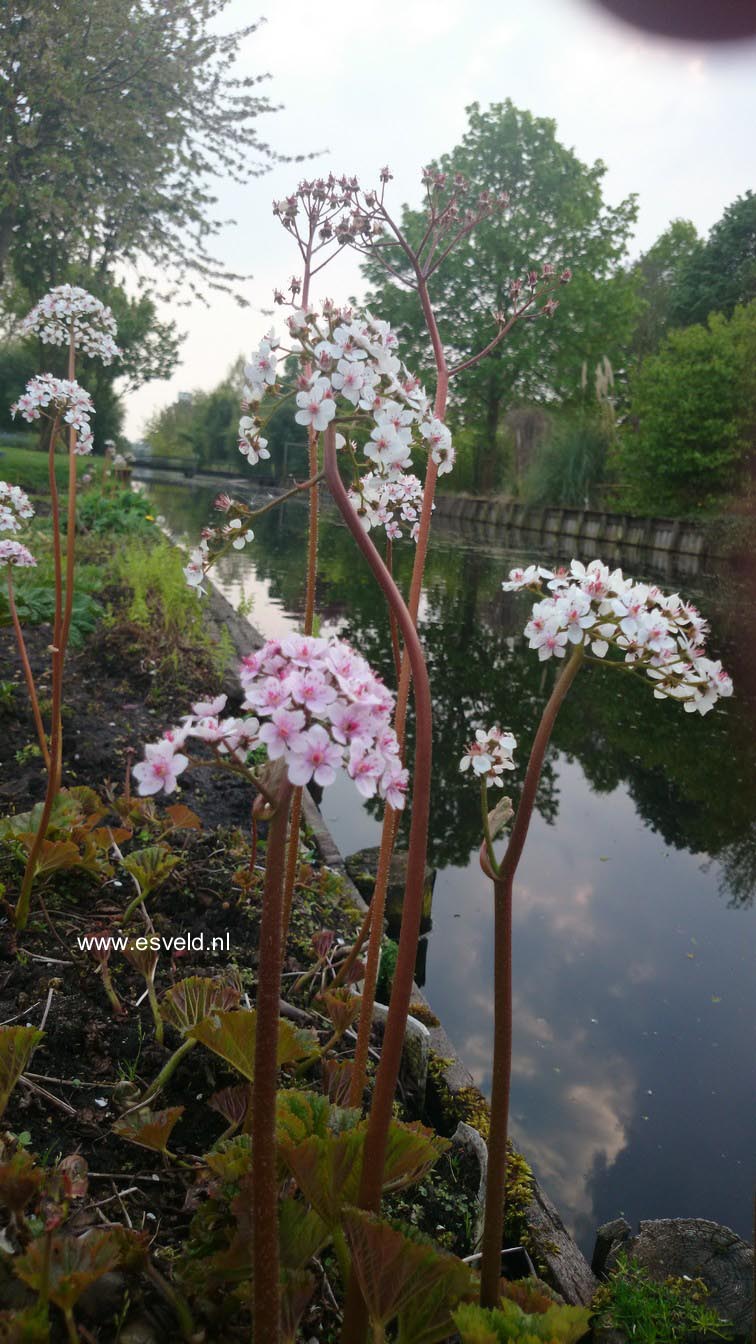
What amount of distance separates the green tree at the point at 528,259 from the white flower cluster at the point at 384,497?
26.1m

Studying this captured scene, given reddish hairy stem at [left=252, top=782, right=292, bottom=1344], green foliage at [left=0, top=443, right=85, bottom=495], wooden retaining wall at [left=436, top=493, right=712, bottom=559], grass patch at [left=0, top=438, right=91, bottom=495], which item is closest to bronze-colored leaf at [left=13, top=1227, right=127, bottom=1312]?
reddish hairy stem at [left=252, top=782, right=292, bottom=1344]

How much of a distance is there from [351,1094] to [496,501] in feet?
77.8

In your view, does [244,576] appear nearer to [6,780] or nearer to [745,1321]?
[6,780]

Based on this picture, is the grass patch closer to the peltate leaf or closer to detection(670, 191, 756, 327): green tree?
the peltate leaf

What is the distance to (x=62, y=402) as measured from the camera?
2.41 m

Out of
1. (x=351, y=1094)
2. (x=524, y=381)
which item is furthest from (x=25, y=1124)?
(x=524, y=381)

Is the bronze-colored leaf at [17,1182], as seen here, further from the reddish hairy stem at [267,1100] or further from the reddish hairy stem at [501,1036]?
the reddish hairy stem at [501,1036]

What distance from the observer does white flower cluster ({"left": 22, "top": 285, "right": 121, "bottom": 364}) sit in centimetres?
254

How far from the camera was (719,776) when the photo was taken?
16.8 ft

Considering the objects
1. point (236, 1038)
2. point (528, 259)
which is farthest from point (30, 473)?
point (528, 259)

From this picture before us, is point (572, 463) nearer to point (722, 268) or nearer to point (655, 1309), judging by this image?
point (722, 268)

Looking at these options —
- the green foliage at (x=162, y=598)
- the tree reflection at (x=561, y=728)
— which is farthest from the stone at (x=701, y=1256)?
the green foliage at (x=162, y=598)

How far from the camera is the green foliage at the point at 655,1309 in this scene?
1.39m

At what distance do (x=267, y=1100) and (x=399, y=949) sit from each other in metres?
0.24
